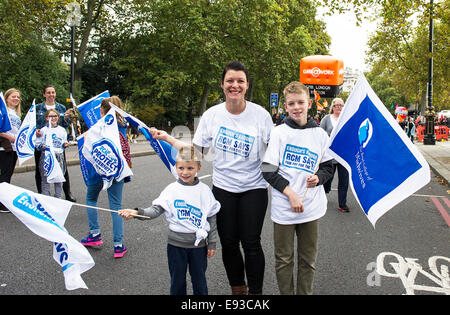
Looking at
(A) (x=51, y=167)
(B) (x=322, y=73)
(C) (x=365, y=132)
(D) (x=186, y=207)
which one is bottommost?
(A) (x=51, y=167)

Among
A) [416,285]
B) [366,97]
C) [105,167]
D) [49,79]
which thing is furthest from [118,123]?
[49,79]

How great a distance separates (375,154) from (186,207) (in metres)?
1.50

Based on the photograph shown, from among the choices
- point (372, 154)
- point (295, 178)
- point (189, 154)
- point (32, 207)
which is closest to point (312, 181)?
point (295, 178)

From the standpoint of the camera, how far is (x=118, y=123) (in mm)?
4703

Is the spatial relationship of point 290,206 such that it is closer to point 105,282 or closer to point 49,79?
point 105,282

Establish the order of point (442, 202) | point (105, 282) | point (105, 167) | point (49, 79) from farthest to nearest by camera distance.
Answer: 1. point (49, 79)
2. point (442, 202)
3. point (105, 167)
4. point (105, 282)

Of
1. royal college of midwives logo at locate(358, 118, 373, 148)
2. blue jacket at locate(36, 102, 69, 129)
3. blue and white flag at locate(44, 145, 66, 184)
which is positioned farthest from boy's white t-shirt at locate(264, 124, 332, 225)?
blue jacket at locate(36, 102, 69, 129)

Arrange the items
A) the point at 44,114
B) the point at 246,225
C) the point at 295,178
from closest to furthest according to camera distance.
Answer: the point at 295,178 → the point at 246,225 → the point at 44,114

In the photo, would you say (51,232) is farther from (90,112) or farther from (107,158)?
(90,112)

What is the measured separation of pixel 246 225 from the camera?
321cm

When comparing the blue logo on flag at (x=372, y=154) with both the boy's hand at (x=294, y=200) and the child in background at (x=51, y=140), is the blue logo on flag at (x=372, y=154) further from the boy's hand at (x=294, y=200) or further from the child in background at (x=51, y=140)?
the child in background at (x=51, y=140)

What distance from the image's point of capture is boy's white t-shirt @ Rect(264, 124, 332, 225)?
3.08m

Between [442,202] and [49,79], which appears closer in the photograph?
[442,202]

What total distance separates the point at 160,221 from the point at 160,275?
217 centimetres
